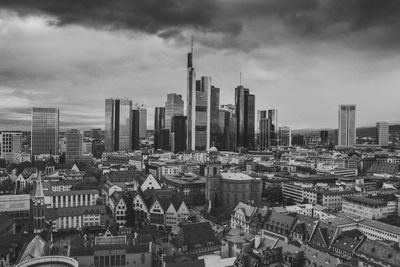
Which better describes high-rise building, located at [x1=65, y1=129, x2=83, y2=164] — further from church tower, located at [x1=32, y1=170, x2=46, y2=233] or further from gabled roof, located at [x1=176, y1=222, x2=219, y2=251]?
gabled roof, located at [x1=176, y1=222, x2=219, y2=251]

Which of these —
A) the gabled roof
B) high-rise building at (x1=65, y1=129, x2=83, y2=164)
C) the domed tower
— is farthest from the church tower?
high-rise building at (x1=65, y1=129, x2=83, y2=164)

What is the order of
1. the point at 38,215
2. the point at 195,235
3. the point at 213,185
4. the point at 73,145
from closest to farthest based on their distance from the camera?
the point at 195,235, the point at 38,215, the point at 213,185, the point at 73,145

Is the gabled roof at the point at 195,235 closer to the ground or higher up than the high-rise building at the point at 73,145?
closer to the ground

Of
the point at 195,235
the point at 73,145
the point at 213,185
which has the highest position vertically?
the point at 73,145

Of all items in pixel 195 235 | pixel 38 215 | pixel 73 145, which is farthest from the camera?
pixel 73 145

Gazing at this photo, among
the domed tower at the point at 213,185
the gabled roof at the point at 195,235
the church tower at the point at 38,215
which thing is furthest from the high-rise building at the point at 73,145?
the gabled roof at the point at 195,235

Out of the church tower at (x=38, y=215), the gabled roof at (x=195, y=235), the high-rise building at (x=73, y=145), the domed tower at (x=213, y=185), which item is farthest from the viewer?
the high-rise building at (x=73, y=145)

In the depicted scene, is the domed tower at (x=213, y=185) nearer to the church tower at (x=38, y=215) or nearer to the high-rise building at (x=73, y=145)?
the church tower at (x=38, y=215)

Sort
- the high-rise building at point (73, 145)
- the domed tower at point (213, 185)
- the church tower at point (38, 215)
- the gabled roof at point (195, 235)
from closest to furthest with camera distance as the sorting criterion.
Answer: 1. the gabled roof at point (195, 235)
2. the church tower at point (38, 215)
3. the domed tower at point (213, 185)
4. the high-rise building at point (73, 145)

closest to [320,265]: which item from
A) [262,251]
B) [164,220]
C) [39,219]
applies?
[262,251]

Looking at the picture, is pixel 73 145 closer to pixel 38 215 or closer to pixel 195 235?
pixel 38 215

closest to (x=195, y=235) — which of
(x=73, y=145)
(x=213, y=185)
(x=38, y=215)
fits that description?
(x=38, y=215)
